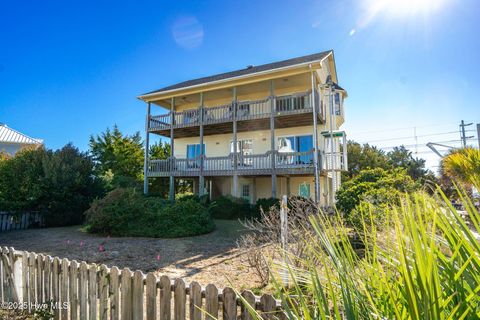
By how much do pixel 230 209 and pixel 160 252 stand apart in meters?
7.53

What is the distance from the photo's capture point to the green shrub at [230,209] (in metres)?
14.9

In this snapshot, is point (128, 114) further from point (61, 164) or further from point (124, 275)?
point (124, 275)

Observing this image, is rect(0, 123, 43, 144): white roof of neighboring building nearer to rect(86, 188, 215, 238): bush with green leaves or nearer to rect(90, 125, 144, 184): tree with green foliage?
→ rect(90, 125, 144, 184): tree with green foliage

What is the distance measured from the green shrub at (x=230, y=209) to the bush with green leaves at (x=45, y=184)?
7.00 metres

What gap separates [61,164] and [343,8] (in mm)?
14118

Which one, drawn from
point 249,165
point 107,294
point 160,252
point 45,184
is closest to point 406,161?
point 249,165

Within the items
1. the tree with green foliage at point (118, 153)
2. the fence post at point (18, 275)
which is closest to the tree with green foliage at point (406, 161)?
the tree with green foliage at point (118, 153)

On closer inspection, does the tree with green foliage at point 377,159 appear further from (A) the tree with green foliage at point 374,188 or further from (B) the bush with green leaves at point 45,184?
(B) the bush with green leaves at point 45,184

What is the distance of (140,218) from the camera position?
10.9 meters

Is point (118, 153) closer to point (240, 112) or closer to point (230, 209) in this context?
point (240, 112)

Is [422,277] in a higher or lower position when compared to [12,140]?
lower

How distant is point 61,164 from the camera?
42.7ft

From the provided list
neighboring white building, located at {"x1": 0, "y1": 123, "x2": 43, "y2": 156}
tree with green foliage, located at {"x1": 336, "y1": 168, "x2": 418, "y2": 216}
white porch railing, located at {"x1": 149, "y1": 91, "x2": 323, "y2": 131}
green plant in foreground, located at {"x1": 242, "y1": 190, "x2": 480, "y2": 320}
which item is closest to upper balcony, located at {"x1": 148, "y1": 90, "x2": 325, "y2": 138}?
white porch railing, located at {"x1": 149, "y1": 91, "x2": 323, "y2": 131}

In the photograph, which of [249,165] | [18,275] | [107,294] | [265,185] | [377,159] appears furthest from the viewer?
[377,159]
